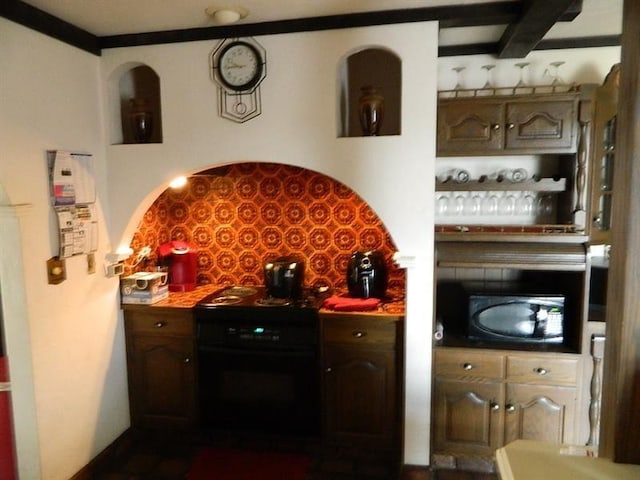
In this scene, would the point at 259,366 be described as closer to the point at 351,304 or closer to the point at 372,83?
the point at 351,304

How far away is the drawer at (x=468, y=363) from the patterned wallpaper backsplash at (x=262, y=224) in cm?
61

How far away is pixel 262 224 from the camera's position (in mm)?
3344

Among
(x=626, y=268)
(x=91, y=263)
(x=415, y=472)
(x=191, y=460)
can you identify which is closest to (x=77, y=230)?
(x=91, y=263)

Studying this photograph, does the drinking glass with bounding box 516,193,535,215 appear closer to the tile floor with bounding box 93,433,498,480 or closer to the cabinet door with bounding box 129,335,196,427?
the tile floor with bounding box 93,433,498,480

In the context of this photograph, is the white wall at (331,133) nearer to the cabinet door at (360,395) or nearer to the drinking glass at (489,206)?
the cabinet door at (360,395)

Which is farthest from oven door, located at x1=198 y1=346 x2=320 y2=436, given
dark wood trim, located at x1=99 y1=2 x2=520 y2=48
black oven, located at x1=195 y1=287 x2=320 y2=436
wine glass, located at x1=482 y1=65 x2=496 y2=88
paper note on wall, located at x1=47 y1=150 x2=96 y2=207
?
wine glass, located at x1=482 y1=65 x2=496 y2=88

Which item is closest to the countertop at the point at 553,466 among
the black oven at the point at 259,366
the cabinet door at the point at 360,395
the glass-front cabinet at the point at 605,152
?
the glass-front cabinet at the point at 605,152

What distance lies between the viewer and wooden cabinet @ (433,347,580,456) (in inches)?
100

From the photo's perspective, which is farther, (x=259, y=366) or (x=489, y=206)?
(x=489, y=206)

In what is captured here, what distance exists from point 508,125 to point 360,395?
5.57 feet

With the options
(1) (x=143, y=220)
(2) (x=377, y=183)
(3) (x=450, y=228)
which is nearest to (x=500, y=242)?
(3) (x=450, y=228)

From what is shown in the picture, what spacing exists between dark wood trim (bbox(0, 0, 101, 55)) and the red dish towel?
1932mm

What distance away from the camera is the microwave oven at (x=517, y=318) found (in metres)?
2.59

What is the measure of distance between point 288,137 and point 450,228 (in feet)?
3.41
